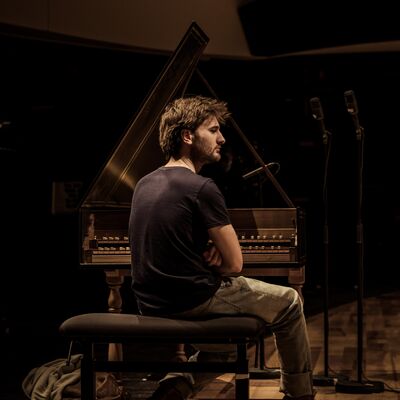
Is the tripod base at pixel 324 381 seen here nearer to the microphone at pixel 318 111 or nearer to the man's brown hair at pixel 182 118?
the microphone at pixel 318 111

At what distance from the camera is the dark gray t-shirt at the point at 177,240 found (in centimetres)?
309

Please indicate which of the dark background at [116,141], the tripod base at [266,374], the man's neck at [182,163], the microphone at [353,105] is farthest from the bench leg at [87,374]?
the dark background at [116,141]

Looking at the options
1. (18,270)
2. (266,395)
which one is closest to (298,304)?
(266,395)

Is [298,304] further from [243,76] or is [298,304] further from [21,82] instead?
[243,76]

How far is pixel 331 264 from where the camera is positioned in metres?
9.45

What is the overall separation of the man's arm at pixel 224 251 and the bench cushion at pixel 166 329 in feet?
0.67

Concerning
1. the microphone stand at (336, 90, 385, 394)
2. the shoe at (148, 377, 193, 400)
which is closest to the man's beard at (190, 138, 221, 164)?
the shoe at (148, 377, 193, 400)

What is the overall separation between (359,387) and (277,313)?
1240mm

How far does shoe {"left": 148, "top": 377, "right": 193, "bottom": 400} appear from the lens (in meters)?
3.34

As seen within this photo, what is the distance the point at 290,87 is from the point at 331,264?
2154mm

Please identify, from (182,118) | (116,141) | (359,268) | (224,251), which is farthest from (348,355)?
(116,141)

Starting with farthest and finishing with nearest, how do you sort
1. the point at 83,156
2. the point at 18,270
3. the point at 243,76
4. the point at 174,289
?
the point at 243,76
the point at 83,156
the point at 18,270
the point at 174,289

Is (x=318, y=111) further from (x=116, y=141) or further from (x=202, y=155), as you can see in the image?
(x=116, y=141)

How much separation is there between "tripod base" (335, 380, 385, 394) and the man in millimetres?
944
